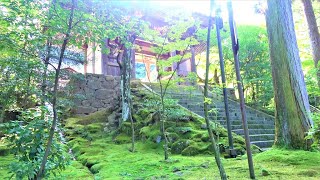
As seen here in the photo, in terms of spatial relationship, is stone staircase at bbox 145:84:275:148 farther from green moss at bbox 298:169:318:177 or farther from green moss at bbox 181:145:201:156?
green moss at bbox 298:169:318:177

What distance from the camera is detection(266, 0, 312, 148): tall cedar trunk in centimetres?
376

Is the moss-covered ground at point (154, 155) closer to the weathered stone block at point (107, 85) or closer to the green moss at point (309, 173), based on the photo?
the green moss at point (309, 173)

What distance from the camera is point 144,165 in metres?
4.36

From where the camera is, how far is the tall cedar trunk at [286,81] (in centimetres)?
376

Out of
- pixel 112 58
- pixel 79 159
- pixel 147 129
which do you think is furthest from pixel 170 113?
pixel 112 58

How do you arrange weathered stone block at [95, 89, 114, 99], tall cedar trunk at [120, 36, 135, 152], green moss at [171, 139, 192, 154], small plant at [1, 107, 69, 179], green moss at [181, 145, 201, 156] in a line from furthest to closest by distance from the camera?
weathered stone block at [95, 89, 114, 99] < tall cedar trunk at [120, 36, 135, 152] < green moss at [171, 139, 192, 154] < green moss at [181, 145, 201, 156] < small plant at [1, 107, 69, 179]

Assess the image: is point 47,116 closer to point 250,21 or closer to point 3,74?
point 3,74

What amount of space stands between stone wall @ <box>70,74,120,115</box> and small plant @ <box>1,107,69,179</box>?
6.00 m

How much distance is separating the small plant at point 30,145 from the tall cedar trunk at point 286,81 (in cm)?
326

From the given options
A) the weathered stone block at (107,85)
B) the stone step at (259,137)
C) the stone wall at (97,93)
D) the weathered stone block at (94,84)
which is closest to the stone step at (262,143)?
the stone step at (259,137)

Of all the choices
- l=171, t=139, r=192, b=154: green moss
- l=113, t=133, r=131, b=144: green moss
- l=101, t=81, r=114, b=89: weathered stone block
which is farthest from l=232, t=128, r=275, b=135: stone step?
l=101, t=81, r=114, b=89: weathered stone block

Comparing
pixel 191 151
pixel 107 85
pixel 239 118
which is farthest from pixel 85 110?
pixel 239 118

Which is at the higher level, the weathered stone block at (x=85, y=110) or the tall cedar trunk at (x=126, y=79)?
the tall cedar trunk at (x=126, y=79)

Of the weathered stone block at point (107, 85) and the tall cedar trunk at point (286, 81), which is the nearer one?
the tall cedar trunk at point (286, 81)
